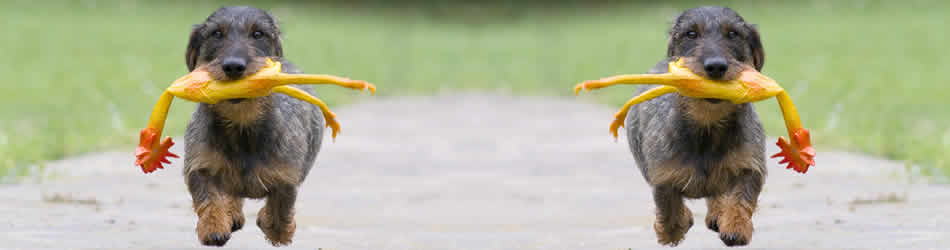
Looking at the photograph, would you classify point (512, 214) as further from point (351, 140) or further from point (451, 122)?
point (451, 122)

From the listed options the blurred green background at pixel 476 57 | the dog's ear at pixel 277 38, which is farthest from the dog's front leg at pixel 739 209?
the blurred green background at pixel 476 57

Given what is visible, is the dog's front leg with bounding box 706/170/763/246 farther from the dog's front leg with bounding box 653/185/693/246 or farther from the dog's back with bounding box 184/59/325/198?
the dog's back with bounding box 184/59/325/198

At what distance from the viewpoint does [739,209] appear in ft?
23.2

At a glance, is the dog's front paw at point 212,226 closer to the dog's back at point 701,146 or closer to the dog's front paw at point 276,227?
the dog's front paw at point 276,227

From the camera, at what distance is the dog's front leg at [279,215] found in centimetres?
750

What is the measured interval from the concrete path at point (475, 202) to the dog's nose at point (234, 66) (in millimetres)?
1492

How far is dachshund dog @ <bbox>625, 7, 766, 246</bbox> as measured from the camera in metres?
6.97

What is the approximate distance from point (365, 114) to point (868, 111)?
652cm

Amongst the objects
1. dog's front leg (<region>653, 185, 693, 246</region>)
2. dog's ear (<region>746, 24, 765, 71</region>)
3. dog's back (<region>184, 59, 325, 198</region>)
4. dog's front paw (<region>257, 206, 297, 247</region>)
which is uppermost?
dog's ear (<region>746, 24, 765, 71</region>)

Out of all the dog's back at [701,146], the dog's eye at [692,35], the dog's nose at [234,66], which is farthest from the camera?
the dog's back at [701,146]

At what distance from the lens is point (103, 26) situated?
87.9 feet

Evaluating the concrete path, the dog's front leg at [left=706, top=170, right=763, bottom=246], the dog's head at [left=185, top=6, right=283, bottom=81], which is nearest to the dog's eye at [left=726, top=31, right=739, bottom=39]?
the dog's front leg at [left=706, top=170, right=763, bottom=246]

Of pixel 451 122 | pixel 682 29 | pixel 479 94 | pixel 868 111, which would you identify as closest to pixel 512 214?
pixel 682 29

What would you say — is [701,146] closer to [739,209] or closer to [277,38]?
[739,209]
